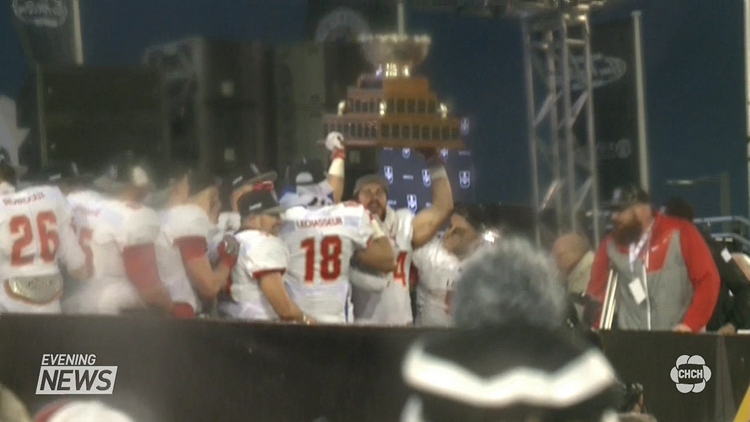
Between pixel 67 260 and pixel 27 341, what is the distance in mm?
1717

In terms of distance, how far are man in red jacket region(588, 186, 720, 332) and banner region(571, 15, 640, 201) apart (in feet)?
13.6

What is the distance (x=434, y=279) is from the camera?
8.80 metres

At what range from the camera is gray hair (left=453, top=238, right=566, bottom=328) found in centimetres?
300

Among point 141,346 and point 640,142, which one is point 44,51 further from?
point 141,346

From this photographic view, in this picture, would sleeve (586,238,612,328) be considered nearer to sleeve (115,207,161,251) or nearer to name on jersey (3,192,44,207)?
sleeve (115,207,161,251)

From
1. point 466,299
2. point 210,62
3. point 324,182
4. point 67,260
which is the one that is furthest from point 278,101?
point 466,299

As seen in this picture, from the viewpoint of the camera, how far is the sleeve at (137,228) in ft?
23.1

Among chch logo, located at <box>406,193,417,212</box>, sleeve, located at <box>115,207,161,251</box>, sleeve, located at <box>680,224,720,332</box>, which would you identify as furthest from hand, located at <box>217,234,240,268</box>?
chch logo, located at <box>406,193,417,212</box>

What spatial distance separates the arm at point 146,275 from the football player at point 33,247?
0.29 metres

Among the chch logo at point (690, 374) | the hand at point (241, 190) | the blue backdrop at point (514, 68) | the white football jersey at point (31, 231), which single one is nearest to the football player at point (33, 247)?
the white football jersey at point (31, 231)

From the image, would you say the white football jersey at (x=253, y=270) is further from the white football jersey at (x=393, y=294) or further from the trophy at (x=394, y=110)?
the trophy at (x=394, y=110)
